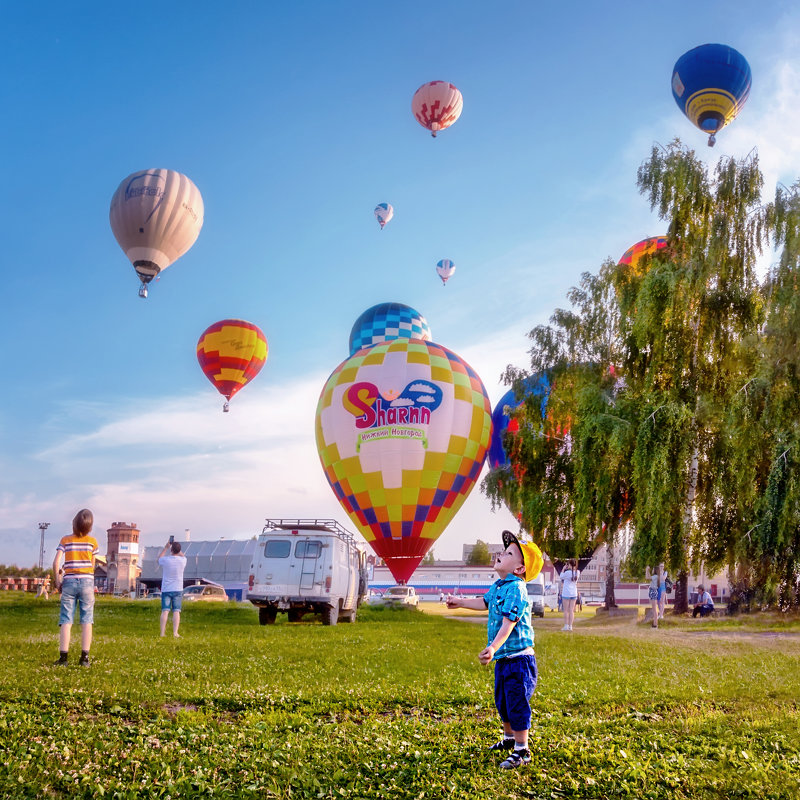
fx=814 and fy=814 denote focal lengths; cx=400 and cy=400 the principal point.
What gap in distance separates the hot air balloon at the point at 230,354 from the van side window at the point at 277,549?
18.9 m

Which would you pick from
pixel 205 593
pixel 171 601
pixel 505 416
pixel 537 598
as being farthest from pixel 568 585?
pixel 205 593

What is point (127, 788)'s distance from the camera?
18.0ft

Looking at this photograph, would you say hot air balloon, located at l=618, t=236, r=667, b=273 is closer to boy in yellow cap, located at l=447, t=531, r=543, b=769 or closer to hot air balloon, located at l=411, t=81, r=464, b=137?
hot air balloon, located at l=411, t=81, r=464, b=137

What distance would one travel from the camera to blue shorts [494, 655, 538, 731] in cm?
670

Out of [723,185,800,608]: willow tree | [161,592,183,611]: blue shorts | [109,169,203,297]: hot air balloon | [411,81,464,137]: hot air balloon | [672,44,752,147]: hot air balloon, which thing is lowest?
[161,592,183,611]: blue shorts

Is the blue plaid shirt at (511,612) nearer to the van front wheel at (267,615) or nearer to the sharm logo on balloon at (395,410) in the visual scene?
the van front wheel at (267,615)

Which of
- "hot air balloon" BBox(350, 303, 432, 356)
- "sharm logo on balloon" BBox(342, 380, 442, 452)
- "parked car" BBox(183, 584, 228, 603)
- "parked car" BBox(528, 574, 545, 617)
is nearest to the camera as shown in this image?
"sharm logo on balloon" BBox(342, 380, 442, 452)

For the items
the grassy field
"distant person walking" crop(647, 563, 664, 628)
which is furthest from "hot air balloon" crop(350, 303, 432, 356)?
the grassy field

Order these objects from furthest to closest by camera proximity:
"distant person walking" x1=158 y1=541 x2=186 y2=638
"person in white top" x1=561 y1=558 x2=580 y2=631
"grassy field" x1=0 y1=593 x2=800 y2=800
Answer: "person in white top" x1=561 y1=558 x2=580 y2=631 → "distant person walking" x1=158 y1=541 x2=186 y2=638 → "grassy field" x1=0 y1=593 x2=800 y2=800

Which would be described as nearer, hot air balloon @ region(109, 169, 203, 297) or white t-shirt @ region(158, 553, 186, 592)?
white t-shirt @ region(158, 553, 186, 592)

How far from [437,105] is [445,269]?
Answer: 1237 centimetres

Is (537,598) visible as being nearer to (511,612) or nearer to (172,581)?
(172,581)

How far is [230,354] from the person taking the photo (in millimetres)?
41156

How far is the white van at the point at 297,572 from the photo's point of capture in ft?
76.6
